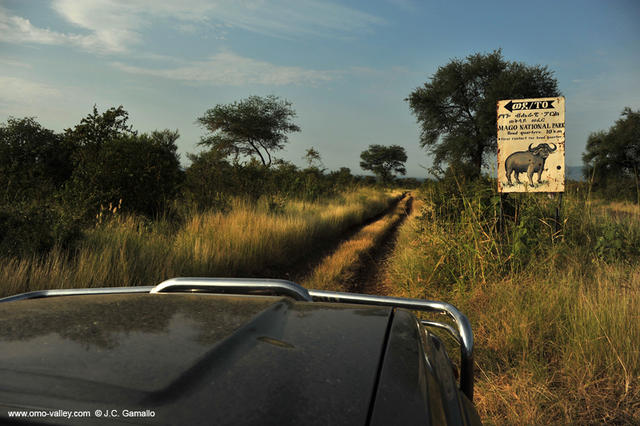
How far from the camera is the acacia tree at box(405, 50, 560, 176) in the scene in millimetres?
25469

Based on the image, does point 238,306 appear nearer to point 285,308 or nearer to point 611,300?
point 285,308

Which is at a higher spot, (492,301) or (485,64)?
(485,64)

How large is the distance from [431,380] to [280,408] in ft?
1.29

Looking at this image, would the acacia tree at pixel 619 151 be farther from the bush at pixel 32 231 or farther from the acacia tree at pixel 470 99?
the bush at pixel 32 231

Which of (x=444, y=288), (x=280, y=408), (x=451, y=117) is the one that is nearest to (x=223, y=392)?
(x=280, y=408)

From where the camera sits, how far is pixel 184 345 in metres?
0.92

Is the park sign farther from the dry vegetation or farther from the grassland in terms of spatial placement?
the dry vegetation

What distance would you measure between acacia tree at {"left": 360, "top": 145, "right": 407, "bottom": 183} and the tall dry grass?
59.9m

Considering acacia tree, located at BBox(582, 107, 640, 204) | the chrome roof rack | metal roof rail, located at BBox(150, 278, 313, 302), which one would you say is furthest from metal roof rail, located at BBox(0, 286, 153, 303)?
acacia tree, located at BBox(582, 107, 640, 204)

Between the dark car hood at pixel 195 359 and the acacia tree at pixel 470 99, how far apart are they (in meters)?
25.7

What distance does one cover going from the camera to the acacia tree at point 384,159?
6938cm

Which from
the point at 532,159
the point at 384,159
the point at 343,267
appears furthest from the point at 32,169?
the point at 384,159

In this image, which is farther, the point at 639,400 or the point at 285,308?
the point at 639,400

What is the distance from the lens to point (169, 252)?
19.6ft
